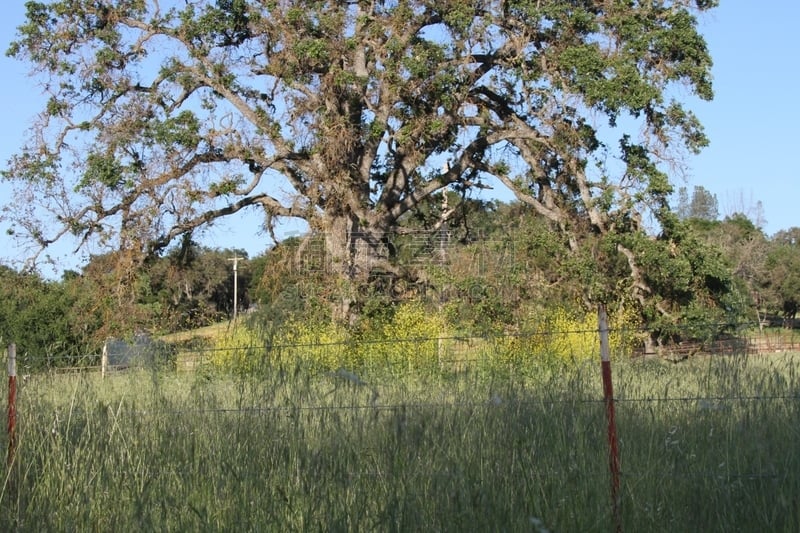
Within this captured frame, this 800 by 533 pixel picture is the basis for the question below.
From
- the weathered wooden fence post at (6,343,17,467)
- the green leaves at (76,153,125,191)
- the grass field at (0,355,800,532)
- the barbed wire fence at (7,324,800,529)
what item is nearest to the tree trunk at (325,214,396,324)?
the green leaves at (76,153,125,191)

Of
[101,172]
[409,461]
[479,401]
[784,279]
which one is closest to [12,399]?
[409,461]

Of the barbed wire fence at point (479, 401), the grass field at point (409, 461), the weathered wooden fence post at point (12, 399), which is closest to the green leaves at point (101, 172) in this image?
the barbed wire fence at point (479, 401)

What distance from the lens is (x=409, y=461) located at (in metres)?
5.48

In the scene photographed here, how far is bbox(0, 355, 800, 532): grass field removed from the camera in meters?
4.98

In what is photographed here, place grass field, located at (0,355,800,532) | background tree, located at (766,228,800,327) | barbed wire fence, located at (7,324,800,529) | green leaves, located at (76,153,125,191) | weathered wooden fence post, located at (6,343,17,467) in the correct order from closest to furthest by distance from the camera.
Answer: grass field, located at (0,355,800,532) < barbed wire fence, located at (7,324,800,529) < weathered wooden fence post, located at (6,343,17,467) < green leaves, located at (76,153,125,191) < background tree, located at (766,228,800,327)

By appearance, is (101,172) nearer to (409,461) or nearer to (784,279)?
(409,461)

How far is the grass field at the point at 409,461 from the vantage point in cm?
498

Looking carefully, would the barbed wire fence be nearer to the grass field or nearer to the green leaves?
the grass field

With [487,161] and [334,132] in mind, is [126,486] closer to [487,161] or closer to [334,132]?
[334,132]

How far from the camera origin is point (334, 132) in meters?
19.2

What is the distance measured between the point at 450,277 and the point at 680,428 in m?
13.6

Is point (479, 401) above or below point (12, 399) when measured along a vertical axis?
below

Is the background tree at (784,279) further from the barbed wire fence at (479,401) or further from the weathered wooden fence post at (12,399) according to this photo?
the weathered wooden fence post at (12,399)

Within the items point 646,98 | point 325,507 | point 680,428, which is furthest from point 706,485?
point 646,98
